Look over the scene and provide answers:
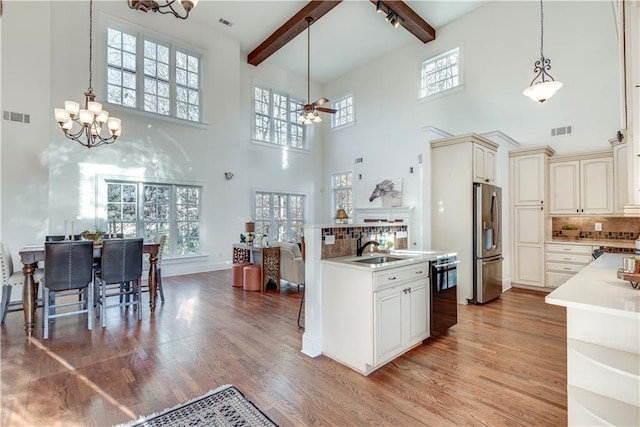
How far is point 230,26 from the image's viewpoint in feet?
23.4

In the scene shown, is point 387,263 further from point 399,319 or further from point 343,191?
point 343,191

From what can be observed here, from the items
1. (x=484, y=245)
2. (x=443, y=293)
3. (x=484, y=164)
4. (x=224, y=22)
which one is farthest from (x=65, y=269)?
(x=224, y=22)

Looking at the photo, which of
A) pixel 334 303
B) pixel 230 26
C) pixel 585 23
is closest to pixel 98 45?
pixel 230 26

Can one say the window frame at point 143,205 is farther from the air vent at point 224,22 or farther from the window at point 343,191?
the window at point 343,191

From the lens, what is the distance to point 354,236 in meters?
3.21

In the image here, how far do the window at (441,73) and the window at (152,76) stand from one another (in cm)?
548

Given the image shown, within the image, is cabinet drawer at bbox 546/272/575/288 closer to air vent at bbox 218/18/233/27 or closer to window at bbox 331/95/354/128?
window at bbox 331/95/354/128

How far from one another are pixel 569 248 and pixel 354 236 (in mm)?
4037

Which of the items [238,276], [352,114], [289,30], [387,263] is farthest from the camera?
[352,114]

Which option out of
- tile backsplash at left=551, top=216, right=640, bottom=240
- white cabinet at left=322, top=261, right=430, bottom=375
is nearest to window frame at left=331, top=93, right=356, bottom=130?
tile backsplash at left=551, top=216, right=640, bottom=240

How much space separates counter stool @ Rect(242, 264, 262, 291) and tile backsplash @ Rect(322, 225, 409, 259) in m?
2.62

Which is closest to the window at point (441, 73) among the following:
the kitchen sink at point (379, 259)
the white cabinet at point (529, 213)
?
the white cabinet at point (529, 213)

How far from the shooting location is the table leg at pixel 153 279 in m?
4.09

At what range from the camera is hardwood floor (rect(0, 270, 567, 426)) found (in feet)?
6.54
